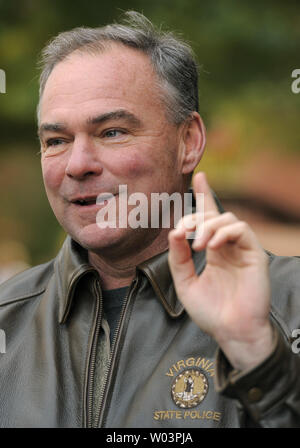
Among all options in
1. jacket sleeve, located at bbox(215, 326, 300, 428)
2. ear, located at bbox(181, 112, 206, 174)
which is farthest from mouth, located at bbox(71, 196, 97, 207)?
jacket sleeve, located at bbox(215, 326, 300, 428)

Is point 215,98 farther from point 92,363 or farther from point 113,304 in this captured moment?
point 92,363

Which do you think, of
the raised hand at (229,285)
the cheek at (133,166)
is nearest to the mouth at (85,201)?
the cheek at (133,166)

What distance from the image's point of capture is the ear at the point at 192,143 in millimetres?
2508

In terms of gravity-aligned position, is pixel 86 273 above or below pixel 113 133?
below

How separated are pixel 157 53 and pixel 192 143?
33 cm

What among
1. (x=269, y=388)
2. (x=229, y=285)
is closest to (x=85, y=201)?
(x=229, y=285)

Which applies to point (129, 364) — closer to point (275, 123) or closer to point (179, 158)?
point (179, 158)

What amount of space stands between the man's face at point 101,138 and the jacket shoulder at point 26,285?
1.09 feet

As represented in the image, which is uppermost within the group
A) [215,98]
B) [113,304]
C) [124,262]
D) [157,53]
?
[215,98]

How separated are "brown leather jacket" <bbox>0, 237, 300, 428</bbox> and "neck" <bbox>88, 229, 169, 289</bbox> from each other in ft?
0.24

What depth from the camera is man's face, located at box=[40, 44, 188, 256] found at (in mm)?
2244

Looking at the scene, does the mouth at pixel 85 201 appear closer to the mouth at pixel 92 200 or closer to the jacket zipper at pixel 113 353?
the mouth at pixel 92 200

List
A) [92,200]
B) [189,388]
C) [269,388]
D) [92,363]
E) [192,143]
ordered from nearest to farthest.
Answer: [269,388]
[189,388]
[92,363]
[92,200]
[192,143]

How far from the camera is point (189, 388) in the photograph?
2057 millimetres
